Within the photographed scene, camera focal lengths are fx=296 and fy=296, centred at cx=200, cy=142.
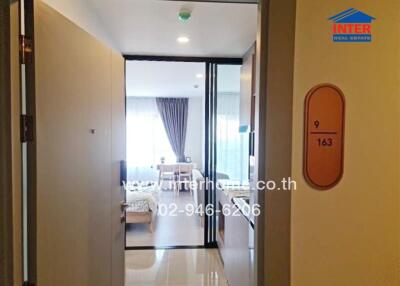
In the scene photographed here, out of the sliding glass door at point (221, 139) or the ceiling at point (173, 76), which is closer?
the sliding glass door at point (221, 139)

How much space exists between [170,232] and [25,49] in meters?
3.84

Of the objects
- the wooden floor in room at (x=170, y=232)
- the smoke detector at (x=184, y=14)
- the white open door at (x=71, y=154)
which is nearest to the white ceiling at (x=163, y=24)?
the smoke detector at (x=184, y=14)

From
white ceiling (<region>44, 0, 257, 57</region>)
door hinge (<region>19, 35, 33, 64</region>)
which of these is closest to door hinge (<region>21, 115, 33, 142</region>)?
door hinge (<region>19, 35, 33, 64</region>)

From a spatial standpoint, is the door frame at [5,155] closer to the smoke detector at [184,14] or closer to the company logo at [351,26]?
the company logo at [351,26]

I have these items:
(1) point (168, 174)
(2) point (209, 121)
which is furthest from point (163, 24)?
(1) point (168, 174)

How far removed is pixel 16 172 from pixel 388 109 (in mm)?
1437

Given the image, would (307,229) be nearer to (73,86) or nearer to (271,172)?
(271,172)

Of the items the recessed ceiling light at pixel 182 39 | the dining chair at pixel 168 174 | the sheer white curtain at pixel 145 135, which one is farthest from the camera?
the sheer white curtain at pixel 145 135

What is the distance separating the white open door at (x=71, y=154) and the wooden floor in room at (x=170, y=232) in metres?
2.14

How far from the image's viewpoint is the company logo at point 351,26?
1.14 meters

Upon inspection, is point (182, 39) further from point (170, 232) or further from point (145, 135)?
point (145, 135)

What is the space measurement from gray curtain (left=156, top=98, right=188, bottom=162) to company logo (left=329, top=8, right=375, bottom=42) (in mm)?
7266

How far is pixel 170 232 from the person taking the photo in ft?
14.9

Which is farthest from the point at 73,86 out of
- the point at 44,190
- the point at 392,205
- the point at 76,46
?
the point at 392,205
